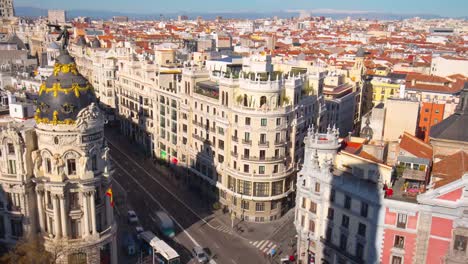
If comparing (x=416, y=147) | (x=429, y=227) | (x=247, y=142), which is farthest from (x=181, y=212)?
(x=429, y=227)


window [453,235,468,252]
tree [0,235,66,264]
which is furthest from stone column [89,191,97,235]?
window [453,235,468,252]

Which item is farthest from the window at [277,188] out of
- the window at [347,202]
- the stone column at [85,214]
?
the stone column at [85,214]

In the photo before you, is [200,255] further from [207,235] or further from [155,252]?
[207,235]

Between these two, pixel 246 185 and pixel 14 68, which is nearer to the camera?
pixel 246 185

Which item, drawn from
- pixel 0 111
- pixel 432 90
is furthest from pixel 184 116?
pixel 432 90

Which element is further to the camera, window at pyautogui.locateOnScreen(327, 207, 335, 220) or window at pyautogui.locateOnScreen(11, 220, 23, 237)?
window at pyautogui.locateOnScreen(327, 207, 335, 220)

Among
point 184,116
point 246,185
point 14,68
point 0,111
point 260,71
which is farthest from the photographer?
point 14,68

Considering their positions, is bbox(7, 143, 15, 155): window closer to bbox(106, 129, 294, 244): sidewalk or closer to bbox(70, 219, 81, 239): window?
bbox(70, 219, 81, 239): window

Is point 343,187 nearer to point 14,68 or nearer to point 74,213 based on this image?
point 74,213
